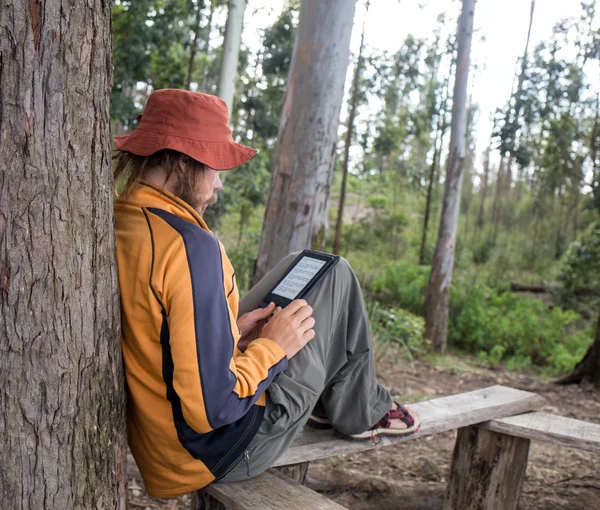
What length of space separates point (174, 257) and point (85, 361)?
0.40 metres

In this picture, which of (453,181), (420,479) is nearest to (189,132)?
(420,479)

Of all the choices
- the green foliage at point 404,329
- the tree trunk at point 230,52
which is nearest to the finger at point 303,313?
the green foliage at point 404,329

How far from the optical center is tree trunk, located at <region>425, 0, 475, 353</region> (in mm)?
10172

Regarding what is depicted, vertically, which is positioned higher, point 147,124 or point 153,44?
point 153,44

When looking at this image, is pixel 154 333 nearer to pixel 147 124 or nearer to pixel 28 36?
pixel 147 124

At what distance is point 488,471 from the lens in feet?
10.8

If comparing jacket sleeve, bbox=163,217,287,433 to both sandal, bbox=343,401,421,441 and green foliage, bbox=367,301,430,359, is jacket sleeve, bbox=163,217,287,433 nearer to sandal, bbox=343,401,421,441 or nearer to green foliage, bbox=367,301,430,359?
sandal, bbox=343,401,421,441

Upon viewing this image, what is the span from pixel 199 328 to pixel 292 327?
0.46 metres

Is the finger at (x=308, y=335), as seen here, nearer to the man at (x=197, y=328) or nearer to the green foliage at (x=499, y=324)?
the man at (x=197, y=328)

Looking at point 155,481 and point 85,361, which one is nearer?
point 85,361

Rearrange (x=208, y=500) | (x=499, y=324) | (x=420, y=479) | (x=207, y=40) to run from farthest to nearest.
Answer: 1. (x=207, y=40)
2. (x=499, y=324)
3. (x=420, y=479)
4. (x=208, y=500)

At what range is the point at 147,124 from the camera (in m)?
2.04

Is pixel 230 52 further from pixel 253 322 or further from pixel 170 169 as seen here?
pixel 170 169

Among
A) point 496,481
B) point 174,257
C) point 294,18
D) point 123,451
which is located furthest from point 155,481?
point 294,18
